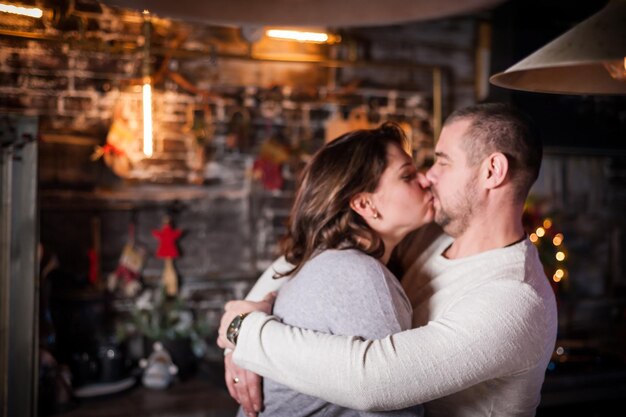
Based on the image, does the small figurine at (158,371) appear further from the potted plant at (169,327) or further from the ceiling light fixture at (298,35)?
the ceiling light fixture at (298,35)

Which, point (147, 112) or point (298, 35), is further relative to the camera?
point (298, 35)

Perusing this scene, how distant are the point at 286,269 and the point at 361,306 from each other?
56 centimetres

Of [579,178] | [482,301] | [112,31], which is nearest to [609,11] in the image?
[482,301]

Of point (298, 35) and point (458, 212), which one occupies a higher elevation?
point (298, 35)

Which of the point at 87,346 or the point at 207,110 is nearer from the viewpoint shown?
the point at 87,346

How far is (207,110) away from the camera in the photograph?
380 cm

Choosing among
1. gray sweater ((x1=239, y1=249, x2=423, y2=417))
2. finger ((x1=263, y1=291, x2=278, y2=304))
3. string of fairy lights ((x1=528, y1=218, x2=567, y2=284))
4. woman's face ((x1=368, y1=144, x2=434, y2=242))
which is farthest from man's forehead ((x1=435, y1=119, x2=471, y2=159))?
string of fairy lights ((x1=528, y1=218, x2=567, y2=284))

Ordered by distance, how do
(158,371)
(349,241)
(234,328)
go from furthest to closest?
(158,371) → (349,241) → (234,328)

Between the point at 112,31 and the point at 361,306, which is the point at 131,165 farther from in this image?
the point at 361,306

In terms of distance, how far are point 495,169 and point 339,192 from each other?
43cm

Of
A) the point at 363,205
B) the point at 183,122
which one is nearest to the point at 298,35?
the point at 183,122

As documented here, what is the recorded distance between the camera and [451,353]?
147cm

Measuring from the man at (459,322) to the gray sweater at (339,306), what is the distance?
0.19 feet

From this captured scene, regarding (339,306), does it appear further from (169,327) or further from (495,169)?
(169,327)
